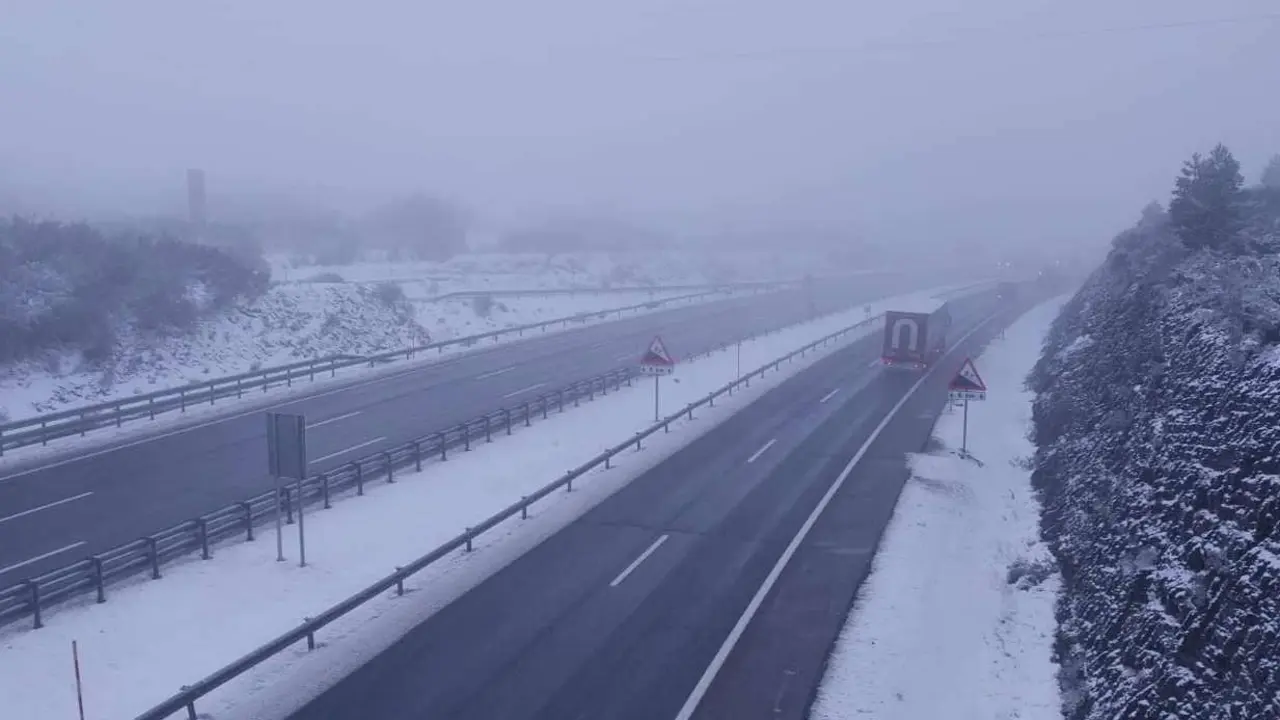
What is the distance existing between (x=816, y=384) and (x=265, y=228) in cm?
8125

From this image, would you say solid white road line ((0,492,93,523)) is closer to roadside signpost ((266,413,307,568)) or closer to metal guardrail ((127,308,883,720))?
metal guardrail ((127,308,883,720))

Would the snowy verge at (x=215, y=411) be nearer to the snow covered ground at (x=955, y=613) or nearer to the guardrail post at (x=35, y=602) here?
the guardrail post at (x=35, y=602)

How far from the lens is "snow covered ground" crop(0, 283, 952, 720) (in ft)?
37.9

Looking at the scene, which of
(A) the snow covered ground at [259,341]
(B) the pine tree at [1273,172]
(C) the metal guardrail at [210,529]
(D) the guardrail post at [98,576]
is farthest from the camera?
(B) the pine tree at [1273,172]

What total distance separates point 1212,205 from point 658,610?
78.2ft

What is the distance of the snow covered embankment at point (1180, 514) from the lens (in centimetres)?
920

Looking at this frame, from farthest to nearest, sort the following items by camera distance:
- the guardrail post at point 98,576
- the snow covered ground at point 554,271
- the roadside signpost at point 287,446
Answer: the snow covered ground at point 554,271
the roadside signpost at point 287,446
the guardrail post at point 98,576

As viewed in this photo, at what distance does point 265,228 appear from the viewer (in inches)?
3930

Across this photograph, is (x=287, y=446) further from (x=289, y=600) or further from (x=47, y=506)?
(x=47, y=506)

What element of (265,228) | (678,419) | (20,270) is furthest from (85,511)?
(265,228)

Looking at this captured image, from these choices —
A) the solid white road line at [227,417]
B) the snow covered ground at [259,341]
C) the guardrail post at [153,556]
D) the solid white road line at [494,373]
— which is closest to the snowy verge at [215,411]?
the solid white road line at [227,417]

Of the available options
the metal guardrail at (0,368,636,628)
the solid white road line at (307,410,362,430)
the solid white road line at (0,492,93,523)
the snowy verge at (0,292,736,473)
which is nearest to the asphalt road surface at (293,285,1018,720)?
the metal guardrail at (0,368,636,628)

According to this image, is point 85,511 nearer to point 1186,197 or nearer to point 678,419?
point 678,419

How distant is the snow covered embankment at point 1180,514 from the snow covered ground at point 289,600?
391 inches
